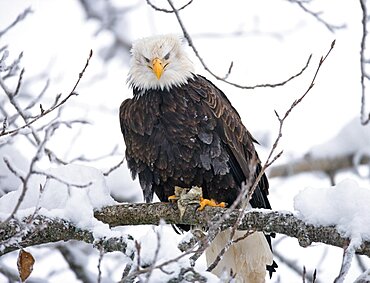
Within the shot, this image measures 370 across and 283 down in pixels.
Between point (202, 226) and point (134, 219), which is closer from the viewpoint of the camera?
point (134, 219)

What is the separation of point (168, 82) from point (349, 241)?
72.3 inches

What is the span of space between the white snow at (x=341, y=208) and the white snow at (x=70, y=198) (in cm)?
80

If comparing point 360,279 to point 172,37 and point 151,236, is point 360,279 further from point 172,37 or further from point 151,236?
point 172,37

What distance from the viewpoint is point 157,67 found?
183 inches

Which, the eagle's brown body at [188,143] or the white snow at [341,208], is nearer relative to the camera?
the white snow at [341,208]

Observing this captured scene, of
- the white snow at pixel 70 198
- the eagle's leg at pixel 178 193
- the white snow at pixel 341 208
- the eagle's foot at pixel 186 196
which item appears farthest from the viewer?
the eagle's leg at pixel 178 193

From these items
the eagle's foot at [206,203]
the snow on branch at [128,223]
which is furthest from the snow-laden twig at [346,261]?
the eagle's foot at [206,203]

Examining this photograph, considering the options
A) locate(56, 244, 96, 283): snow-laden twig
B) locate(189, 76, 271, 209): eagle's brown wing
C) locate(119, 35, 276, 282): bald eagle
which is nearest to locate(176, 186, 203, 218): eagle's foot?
locate(119, 35, 276, 282): bald eagle

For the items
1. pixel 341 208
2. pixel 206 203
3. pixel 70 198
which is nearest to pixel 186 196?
pixel 206 203

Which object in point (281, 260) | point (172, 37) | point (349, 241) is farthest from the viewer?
point (281, 260)

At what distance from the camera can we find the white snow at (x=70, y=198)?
336 centimetres

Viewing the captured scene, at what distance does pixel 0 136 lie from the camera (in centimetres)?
301

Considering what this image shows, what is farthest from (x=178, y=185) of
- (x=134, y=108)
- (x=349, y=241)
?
(x=349, y=241)

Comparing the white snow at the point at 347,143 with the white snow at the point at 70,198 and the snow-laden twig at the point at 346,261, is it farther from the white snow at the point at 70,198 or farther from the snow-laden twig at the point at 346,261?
the snow-laden twig at the point at 346,261
